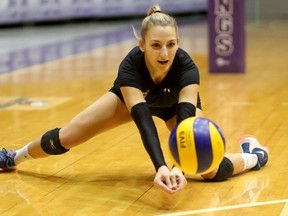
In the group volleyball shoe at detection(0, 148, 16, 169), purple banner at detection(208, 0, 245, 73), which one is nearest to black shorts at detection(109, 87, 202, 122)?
volleyball shoe at detection(0, 148, 16, 169)

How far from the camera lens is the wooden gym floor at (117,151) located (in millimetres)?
4223

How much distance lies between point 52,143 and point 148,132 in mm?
808

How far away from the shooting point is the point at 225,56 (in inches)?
395

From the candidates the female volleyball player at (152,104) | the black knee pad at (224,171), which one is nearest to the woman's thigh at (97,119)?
the female volleyball player at (152,104)

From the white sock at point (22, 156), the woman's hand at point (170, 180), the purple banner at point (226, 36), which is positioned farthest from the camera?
the purple banner at point (226, 36)

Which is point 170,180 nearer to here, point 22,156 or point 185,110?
point 185,110

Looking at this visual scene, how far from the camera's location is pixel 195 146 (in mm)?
3951

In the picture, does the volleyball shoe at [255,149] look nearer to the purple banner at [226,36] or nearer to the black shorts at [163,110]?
the black shorts at [163,110]

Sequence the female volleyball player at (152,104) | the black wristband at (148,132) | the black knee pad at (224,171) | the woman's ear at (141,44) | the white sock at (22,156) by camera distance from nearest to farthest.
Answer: the black wristband at (148,132) → the female volleyball player at (152,104) → the woman's ear at (141,44) → the black knee pad at (224,171) → the white sock at (22,156)

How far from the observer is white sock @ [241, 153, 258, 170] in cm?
484

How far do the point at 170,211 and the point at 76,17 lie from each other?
48.4 ft

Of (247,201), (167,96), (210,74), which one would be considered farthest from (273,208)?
(210,74)

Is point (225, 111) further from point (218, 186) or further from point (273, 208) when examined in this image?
point (273, 208)

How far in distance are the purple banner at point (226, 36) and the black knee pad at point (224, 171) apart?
5435 mm
